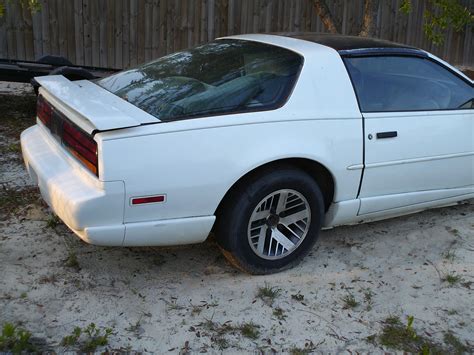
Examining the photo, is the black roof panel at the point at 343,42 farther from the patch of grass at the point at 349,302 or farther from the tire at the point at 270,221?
the patch of grass at the point at 349,302

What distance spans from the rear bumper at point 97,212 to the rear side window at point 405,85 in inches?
57.3

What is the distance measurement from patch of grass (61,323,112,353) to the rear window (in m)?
1.23

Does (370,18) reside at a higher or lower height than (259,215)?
higher

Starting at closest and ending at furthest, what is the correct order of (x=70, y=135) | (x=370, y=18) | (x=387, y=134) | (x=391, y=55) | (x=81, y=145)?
(x=81, y=145) → (x=70, y=135) → (x=387, y=134) → (x=391, y=55) → (x=370, y=18)

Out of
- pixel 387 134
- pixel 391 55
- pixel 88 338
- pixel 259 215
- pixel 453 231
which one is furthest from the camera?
pixel 453 231

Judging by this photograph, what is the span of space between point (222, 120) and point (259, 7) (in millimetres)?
7141

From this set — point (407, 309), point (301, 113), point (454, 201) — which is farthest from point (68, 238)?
point (454, 201)

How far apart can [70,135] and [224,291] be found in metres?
1.35

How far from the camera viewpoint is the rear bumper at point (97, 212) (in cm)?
312

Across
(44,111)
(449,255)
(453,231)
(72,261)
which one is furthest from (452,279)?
(44,111)

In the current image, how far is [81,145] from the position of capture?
133 inches

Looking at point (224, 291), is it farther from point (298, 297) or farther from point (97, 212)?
point (97, 212)

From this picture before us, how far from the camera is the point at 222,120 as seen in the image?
3381mm

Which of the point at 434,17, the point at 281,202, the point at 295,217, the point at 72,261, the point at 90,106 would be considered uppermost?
the point at 434,17
